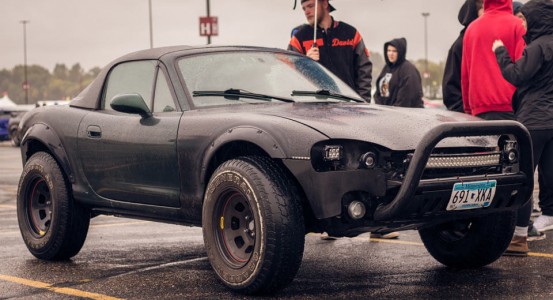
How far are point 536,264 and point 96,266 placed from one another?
9.86 feet

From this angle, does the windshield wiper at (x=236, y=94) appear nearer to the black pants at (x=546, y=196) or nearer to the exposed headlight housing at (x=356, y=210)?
the exposed headlight housing at (x=356, y=210)

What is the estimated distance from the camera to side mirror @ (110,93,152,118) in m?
6.03

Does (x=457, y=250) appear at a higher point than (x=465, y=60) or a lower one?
lower

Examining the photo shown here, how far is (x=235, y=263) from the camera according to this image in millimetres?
5320

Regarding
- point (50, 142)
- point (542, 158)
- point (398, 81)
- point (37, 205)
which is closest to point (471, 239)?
point (542, 158)

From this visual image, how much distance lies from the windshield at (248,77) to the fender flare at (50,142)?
123 cm

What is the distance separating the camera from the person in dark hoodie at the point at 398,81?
9969 mm

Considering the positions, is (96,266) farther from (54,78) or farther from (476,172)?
(54,78)

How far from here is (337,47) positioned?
27.5 ft

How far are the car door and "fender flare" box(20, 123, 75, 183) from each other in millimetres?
207

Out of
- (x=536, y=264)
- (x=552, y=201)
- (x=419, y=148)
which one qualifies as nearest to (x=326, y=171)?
(x=419, y=148)

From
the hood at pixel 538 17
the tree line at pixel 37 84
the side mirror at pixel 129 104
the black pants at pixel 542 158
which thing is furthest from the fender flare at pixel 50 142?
the tree line at pixel 37 84

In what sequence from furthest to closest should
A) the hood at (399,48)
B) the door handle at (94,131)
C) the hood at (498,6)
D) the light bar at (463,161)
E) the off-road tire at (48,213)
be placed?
the hood at (399,48) < the hood at (498,6) < the off-road tire at (48,213) < the door handle at (94,131) < the light bar at (463,161)

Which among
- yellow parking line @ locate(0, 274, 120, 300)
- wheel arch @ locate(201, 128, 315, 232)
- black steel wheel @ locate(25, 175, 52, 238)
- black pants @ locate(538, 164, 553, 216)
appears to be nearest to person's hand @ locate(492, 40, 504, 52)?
black pants @ locate(538, 164, 553, 216)
